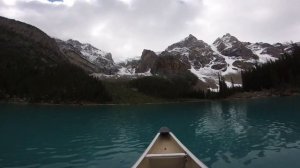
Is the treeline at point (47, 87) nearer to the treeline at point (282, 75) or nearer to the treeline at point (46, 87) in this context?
the treeline at point (46, 87)

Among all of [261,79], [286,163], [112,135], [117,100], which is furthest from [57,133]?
[261,79]

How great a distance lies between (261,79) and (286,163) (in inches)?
7250

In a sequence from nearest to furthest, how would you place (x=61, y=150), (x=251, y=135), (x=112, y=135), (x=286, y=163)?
(x=286, y=163) < (x=61, y=150) < (x=251, y=135) < (x=112, y=135)

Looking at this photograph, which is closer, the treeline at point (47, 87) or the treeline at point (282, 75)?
the treeline at point (47, 87)

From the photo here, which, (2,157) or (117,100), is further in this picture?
(117,100)

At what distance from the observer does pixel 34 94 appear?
563 ft

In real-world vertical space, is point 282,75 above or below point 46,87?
above

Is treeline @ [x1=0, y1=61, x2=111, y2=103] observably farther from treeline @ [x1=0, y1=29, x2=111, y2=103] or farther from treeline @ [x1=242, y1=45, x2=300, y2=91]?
treeline @ [x1=242, y1=45, x2=300, y2=91]

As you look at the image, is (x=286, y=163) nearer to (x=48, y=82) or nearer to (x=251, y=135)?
(x=251, y=135)

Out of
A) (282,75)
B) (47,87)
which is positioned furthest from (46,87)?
(282,75)

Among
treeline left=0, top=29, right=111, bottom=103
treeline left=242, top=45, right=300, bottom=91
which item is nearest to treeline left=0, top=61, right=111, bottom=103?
treeline left=0, top=29, right=111, bottom=103

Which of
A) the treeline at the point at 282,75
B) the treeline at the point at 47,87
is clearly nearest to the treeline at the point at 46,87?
the treeline at the point at 47,87

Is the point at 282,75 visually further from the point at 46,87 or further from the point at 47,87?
the point at 46,87

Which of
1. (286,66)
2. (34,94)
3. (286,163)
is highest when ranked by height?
(286,66)
